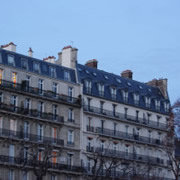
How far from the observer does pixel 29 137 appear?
7012cm

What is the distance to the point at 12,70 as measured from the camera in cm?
7025

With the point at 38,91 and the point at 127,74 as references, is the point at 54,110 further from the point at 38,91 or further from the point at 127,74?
the point at 127,74

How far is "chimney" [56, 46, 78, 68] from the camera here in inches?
3127

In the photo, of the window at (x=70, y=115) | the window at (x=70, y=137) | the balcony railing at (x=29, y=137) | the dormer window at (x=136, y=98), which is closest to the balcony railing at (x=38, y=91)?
the window at (x=70, y=115)

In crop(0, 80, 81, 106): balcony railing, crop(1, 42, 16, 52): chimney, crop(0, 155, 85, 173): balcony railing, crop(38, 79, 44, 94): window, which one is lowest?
crop(0, 155, 85, 173): balcony railing

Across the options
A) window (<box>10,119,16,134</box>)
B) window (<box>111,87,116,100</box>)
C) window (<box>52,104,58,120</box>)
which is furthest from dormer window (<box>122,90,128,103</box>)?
window (<box>10,119,16,134</box>)

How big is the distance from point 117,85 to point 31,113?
17.6 meters

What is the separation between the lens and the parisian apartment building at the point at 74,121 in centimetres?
6875

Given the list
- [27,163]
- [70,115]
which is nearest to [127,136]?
[70,115]

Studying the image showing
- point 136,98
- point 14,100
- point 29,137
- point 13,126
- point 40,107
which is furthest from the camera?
point 136,98

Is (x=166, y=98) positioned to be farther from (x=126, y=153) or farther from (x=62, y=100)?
(x=62, y=100)

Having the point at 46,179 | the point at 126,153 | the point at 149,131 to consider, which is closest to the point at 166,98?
the point at 149,131

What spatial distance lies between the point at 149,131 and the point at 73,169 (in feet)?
52.9

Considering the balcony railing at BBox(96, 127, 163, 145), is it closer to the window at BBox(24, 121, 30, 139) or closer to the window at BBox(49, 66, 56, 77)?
the window at BBox(49, 66, 56, 77)
